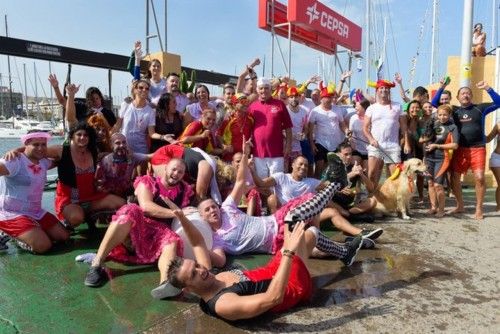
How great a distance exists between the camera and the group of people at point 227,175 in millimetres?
3129

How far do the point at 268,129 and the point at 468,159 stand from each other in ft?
10.4

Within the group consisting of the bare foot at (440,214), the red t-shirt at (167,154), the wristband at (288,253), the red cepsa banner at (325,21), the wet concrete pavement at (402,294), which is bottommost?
the wet concrete pavement at (402,294)

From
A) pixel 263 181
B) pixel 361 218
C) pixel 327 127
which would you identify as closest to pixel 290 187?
pixel 263 181

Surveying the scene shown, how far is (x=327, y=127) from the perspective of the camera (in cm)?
649

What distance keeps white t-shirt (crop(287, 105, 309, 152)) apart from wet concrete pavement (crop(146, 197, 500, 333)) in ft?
7.11

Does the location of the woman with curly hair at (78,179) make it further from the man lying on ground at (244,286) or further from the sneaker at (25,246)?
the man lying on ground at (244,286)

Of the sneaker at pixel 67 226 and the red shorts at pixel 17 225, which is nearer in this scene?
the red shorts at pixel 17 225

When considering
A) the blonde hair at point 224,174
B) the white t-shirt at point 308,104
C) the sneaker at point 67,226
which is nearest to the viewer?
the sneaker at point 67,226

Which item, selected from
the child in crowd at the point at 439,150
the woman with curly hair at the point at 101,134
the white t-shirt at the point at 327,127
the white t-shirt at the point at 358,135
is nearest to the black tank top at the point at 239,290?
the woman with curly hair at the point at 101,134

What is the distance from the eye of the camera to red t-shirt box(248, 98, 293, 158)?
5.47m

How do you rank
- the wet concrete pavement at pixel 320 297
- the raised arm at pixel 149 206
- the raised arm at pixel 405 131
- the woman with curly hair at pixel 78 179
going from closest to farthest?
the wet concrete pavement at pixel 320 297 < the raised arm at pixel 149 206 < the woman with curly hair at pixel 78 179 < the raised arm at pixel 405 131

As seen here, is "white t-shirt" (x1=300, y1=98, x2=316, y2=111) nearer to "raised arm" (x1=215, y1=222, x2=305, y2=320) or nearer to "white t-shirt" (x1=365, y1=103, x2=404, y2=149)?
"white t-shirt" (x1=365, y1=103, x2=404, y2=149)

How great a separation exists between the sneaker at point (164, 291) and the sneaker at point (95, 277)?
586mm

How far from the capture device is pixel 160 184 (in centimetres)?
399
